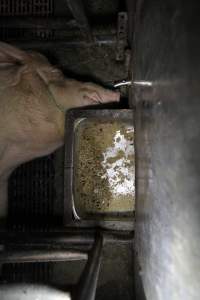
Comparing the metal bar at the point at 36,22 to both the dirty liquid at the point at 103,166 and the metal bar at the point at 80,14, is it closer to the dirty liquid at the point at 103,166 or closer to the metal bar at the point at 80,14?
the metal bar at the point at 80,14

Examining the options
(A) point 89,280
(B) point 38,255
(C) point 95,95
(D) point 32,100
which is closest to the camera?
(A) point 89,280

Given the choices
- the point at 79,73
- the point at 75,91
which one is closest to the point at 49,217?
the point at 75,91

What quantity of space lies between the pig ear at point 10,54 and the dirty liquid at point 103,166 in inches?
22.6

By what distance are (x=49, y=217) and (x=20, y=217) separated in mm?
221

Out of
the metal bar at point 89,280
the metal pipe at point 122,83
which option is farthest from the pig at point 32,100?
the metal bar at point 89,280

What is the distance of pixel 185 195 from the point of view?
2.38 ft

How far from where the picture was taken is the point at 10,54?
6.29ft

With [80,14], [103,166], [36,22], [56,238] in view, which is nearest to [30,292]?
[56,238]

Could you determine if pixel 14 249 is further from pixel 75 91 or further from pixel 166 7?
pixel 166 7

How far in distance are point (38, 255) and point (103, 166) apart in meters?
0.77

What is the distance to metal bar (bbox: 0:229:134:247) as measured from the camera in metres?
1.71

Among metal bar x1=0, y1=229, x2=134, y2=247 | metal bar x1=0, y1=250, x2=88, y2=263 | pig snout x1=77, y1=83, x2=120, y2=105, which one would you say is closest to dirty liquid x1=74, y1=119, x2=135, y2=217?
pig snout x1=77, y1=83, x2=120, y2=105

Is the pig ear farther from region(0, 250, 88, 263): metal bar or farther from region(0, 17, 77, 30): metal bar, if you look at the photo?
region(0, 250, 88, 263): metal bar

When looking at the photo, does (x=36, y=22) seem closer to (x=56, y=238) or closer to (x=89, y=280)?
(x=56, y=238)
